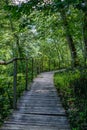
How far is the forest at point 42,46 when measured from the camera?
290 inches

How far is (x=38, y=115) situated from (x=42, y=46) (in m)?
26.5

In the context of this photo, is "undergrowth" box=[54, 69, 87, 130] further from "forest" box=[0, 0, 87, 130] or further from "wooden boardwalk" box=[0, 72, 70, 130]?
"wooden boardwalk" box=[0, 72, 70, 130]

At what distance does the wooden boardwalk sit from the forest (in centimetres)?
21

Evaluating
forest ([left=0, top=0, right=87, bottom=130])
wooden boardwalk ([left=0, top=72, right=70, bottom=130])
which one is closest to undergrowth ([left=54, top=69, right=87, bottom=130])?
forest ([left=0, top=0, right=87, bottom=130])

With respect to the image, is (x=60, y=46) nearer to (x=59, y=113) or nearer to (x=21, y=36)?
(x=21, y=36)

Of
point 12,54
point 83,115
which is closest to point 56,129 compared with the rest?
point 83,115

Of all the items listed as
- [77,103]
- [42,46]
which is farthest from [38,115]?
[42,46]

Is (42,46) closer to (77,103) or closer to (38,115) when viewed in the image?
(77,103)

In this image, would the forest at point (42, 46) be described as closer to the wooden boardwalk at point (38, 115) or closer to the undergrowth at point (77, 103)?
the undergrowth at point (77, 103)

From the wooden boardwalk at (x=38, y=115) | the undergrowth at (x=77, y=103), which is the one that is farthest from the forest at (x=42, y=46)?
the wooden boardwalk at (x=38, y=115)

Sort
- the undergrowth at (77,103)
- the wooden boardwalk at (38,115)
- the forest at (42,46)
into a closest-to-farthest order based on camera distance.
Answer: the wooden boardwalk at (38,115) < the undergrowth at (77,103) < the forest at (42,46)

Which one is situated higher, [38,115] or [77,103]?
[38,115]

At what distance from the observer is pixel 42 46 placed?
3297cm

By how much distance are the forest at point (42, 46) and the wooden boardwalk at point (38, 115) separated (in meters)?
0.21
